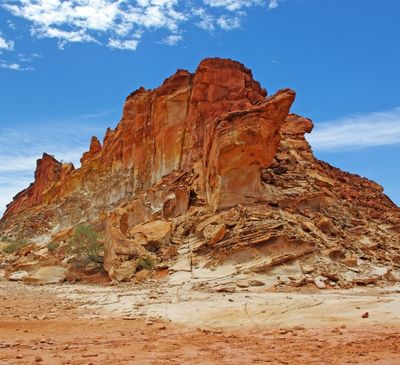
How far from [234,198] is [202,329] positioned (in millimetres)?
13747

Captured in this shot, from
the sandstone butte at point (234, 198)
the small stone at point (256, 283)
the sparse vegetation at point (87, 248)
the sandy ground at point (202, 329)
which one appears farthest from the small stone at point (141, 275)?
the sparse vegetation at point (87, 248)

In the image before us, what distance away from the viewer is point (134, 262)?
21.3 m

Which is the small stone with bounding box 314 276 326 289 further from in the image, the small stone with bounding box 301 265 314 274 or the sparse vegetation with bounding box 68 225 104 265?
the sparse vegetation with bounding box 68 225 104 265

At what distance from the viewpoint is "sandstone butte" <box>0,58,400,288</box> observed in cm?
1920

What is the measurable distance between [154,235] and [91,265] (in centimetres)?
378

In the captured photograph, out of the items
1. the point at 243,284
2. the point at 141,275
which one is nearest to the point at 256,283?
the point at 243,284

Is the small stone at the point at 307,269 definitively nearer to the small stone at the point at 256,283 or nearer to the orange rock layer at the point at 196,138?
the small stone at the point at 256,283

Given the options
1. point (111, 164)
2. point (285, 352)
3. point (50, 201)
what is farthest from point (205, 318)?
point (50, 201)

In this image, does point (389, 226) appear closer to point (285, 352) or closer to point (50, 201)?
point (285, 352)

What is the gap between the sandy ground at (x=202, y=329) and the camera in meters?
6.95

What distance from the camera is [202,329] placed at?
32.2 ft

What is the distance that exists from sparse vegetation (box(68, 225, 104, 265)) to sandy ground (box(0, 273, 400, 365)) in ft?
31.9

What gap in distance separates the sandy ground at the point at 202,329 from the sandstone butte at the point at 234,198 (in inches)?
151

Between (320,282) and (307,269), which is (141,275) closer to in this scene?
(307,269)
